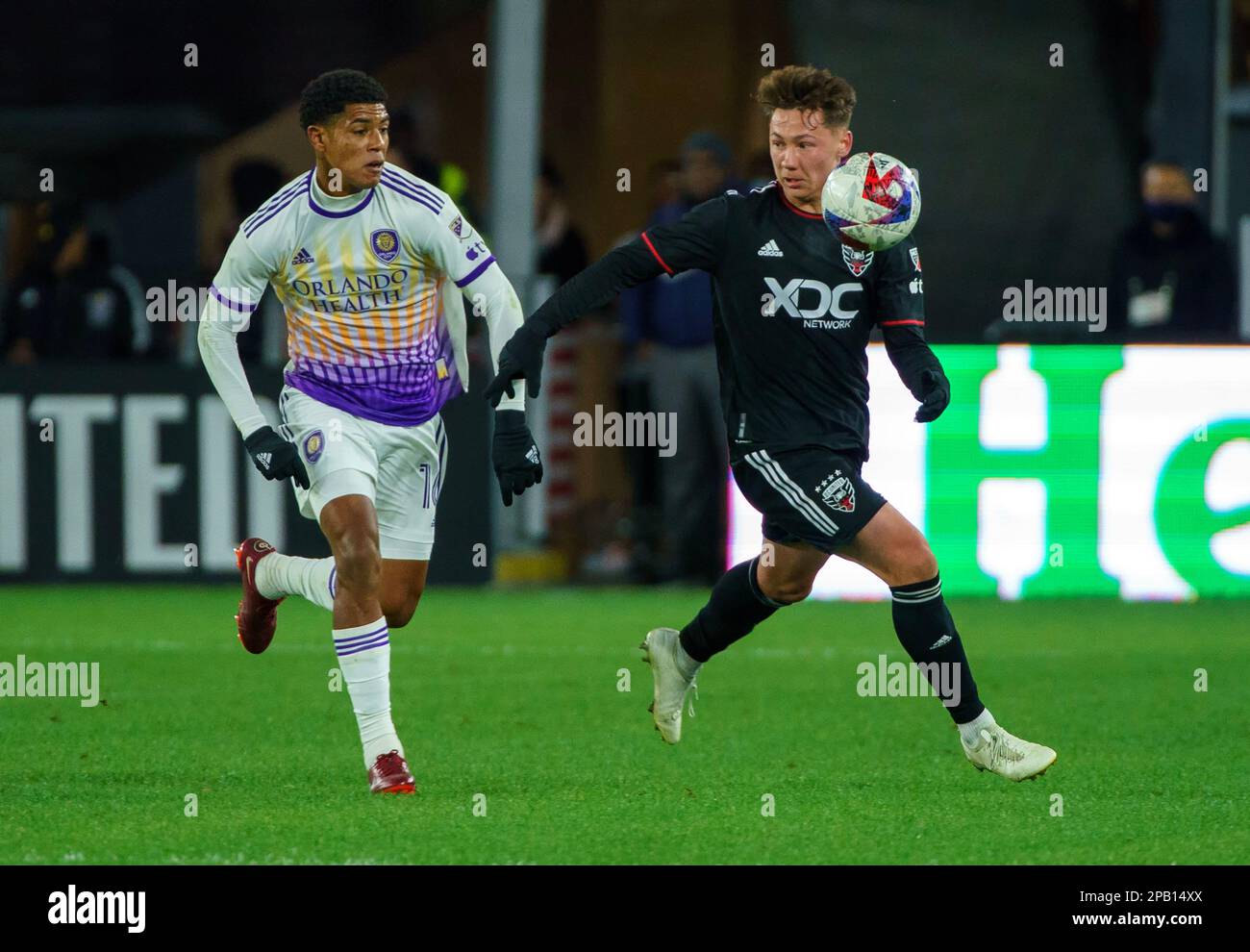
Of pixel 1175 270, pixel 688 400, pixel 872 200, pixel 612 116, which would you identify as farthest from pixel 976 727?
pixel 612 116

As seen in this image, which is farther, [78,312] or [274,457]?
[78,312]

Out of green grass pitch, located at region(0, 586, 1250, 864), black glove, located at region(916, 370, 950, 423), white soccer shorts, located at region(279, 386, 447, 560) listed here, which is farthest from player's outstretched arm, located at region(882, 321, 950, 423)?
white soccer shorts, located at region(279, 386, 447, 560)

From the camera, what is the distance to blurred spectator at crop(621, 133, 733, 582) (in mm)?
13453

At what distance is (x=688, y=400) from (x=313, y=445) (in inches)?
256

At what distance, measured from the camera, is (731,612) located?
7625 mm

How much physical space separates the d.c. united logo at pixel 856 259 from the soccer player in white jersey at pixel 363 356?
105cm

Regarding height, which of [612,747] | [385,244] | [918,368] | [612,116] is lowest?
[612,747]

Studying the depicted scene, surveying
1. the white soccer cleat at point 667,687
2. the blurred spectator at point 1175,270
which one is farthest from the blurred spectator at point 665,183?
the white soccer cleat at point 667,687

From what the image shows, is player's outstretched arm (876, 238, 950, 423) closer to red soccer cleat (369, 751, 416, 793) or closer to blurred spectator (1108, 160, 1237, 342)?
red soccer cleat (369, 751, 416, 793)

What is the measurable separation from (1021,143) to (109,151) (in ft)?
29.4

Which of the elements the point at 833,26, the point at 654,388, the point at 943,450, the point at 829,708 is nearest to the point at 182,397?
the point at 654,388

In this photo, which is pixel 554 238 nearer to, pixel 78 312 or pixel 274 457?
pixel 78 312

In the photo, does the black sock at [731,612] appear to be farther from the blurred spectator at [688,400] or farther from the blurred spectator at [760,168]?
the blurred spectator at [760,168]

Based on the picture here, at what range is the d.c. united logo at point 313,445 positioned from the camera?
714cm
